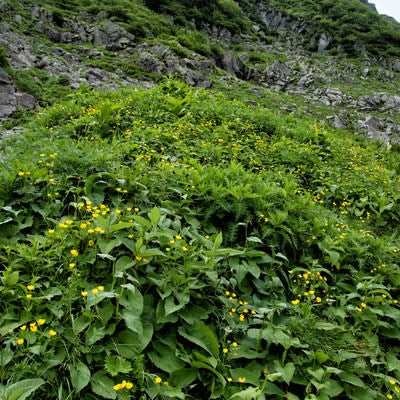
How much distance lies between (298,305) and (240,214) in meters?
1.26

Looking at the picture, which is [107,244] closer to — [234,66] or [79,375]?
[79,375]

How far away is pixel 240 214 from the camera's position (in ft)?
12.9

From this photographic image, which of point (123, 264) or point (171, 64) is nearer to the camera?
point (123, 264)

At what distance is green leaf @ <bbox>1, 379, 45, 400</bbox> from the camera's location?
1806 mm

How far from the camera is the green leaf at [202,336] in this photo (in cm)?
253

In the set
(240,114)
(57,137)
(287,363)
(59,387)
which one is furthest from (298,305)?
(240,114)

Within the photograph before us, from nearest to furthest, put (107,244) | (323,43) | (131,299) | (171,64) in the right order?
(131,299) < (107,244) < (171,64) < (323,43)

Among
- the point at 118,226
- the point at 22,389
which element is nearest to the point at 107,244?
the point at 118,226

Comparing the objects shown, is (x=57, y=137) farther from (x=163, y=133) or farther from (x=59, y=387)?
(x=59, y=387)

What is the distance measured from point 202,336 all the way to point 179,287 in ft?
1.41

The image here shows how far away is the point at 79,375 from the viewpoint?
207cm

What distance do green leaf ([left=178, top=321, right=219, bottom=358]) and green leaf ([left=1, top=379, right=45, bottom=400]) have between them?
1.03m

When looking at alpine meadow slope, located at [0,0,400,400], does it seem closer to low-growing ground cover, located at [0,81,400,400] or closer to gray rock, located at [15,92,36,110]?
low-growing ground cover, located at [0,81,400,400]

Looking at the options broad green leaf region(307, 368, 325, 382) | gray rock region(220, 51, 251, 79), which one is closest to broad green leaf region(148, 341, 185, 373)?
Answer: broad green leaf region(307, 368, 325, 382)
